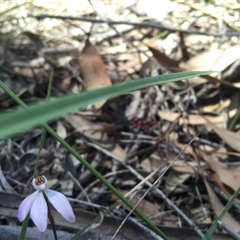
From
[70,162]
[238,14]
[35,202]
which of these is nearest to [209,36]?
[238,14]

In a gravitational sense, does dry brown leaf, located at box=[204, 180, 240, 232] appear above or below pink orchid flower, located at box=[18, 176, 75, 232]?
below

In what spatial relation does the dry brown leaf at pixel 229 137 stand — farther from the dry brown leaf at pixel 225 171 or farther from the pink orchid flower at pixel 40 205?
the pink orchid flower at pixel 40 205

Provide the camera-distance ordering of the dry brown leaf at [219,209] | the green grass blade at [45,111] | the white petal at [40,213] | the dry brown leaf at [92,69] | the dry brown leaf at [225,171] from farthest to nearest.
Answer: the dry brown leaf at [92,69] < the dry brown leaf at [225,171] < the dry brown leaf at [219,209] < the white petal at [40,213] < the green grass blade at [45,111]

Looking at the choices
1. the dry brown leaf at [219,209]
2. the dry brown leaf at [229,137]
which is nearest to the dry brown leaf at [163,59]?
the dry brown leaf at [229,137]

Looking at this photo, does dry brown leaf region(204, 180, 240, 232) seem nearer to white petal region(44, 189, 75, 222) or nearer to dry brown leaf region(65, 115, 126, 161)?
dry brown leaf region(65, 115, 126, 161)

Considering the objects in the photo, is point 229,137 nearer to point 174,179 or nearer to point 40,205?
point 174,179

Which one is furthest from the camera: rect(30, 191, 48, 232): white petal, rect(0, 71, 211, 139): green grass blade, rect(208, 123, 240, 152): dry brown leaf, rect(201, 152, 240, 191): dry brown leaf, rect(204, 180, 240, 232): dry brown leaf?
rect(208, 123, 240, 152): dry brown leaf

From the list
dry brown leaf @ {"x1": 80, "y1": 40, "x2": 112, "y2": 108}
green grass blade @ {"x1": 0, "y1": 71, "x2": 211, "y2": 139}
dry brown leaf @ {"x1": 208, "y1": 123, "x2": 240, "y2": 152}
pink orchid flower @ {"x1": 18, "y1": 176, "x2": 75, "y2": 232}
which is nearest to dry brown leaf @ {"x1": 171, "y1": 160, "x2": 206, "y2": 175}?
dry brown leaf @ {"x1": 208, "y1": 123, "x2": 240, "y2": 152}
